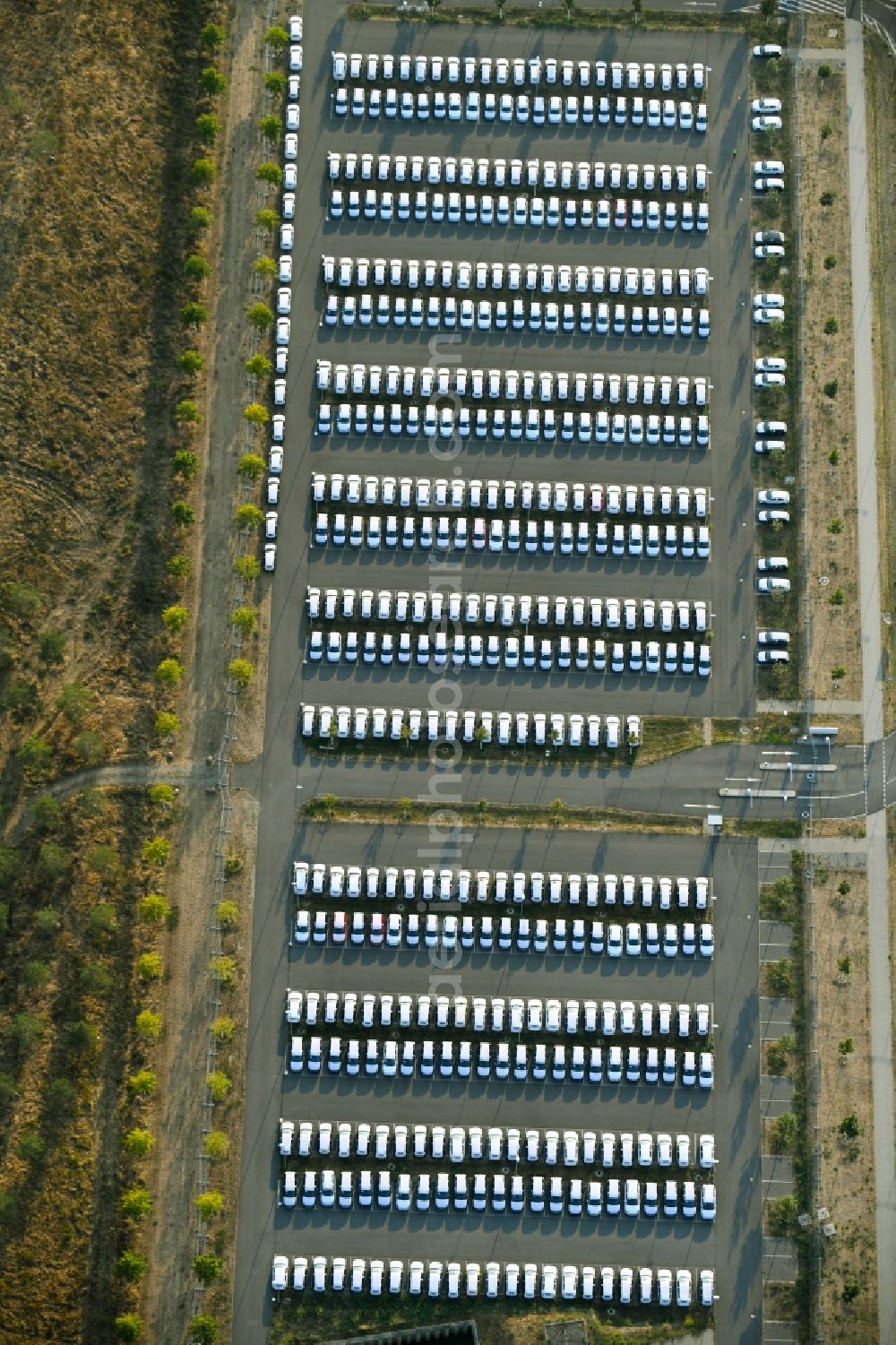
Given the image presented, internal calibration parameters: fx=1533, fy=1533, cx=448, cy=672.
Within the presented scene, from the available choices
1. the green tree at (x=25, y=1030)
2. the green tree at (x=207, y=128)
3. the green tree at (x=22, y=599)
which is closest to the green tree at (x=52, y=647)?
the green tree at (x=22, y=599)

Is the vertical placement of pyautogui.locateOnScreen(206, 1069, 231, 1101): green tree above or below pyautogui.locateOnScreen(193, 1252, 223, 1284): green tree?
above

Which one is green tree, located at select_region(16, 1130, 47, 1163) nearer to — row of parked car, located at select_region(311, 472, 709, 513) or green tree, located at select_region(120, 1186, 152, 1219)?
green tree, located at select_region(120, 1186, 152, 1219)

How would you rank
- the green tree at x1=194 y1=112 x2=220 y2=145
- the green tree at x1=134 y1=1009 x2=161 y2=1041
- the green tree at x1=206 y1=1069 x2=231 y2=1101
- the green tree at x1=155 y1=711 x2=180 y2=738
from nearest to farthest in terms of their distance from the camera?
the green tree at x1=206 y1=1069 x2=231 y2=1101
the green tree at x1=134 y1=1009 x2=161 y2=1041
the green tree at x1=155 y1=711 x2=180 y2=738
the green tree at x1=194 y1=112 x2=220 y2=145

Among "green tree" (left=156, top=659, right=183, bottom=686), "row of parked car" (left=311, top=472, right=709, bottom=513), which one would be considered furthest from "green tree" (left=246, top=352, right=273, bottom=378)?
"green tree" (left=156, top=659, right=183, bottom=686)

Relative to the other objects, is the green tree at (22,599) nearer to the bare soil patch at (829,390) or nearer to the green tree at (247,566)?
the green tree at (247,566)

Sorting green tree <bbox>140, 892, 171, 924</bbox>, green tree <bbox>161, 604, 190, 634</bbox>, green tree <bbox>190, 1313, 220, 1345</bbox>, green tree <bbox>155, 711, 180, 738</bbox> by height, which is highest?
green tree <bbox>161, 604, 190, 634</bbox>

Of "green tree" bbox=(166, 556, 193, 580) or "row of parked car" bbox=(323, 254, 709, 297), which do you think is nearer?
"green tree" bbox=(166, 556, 193, 580)

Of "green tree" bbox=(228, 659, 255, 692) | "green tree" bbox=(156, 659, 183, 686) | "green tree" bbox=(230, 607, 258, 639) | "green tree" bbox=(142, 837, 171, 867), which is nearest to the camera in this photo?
"green tree" bbox=(142, 837, 171, 867)
